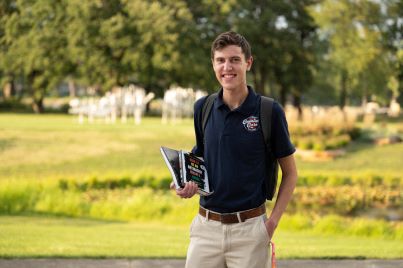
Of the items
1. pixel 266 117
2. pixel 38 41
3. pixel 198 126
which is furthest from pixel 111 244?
pixel 38 41

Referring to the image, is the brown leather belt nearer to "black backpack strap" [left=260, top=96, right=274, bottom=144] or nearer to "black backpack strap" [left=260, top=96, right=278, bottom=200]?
"black backpack strap" [left=260, top=96, right=278, bottom=200]

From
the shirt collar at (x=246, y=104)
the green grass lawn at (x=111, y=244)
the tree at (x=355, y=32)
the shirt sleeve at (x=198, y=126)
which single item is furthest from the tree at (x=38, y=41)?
the shirt collar at (x=246, y=104)

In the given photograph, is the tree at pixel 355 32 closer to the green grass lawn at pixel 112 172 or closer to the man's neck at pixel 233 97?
the green grass lawn at pixel 112 172

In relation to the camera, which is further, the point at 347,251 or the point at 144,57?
the point at 144,57

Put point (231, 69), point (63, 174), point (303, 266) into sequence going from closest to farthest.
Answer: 1. point (231, 69)
2. point (303, 266)
3. point (63, 174)

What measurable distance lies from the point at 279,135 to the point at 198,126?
0.44 metres

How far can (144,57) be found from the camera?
1375 inches

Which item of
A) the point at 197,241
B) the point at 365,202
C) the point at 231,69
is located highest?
the point at 231,69

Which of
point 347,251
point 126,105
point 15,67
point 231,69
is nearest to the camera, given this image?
point 231,69

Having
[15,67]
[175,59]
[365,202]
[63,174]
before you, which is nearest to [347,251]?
[365,202]

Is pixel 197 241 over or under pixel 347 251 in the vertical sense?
over

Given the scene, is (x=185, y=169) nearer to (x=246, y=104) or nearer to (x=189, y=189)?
(x=189, y=189)

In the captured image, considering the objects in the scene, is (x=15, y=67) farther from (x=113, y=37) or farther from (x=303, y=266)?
(x=303, y=266)

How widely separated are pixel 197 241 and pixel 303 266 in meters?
2.92
